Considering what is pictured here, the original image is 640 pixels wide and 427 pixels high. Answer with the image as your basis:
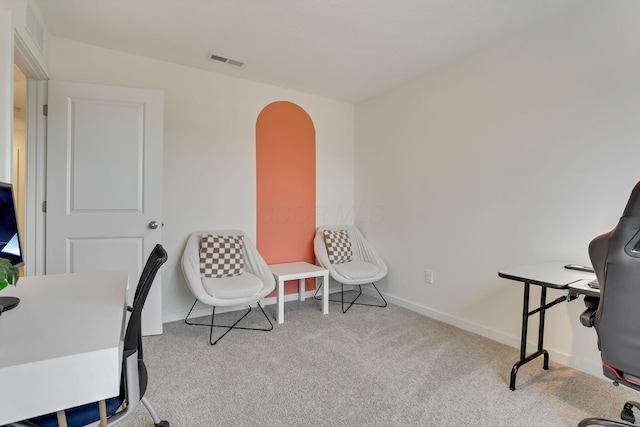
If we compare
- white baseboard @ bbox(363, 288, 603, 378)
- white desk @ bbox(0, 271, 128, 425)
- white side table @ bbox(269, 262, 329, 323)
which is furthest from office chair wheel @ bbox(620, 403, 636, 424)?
A: white desk @ bbox(0, 271, 128, 425)

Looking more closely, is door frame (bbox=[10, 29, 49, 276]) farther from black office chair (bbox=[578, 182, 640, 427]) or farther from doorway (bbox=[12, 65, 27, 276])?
black office chair (bbox=[578, 182, 640, 427])

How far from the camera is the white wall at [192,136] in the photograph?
277 cm

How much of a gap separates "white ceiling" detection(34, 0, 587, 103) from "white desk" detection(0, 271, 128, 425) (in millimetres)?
2056

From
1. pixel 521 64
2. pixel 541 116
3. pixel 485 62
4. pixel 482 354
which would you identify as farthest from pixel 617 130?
pixel 482 354

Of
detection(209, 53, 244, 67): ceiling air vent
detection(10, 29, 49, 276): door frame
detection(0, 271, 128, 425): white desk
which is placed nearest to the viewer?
detection(0, 271, 128, 425): white desk

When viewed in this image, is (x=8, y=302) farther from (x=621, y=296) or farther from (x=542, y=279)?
(x=542, y=279)

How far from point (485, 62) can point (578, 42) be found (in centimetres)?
66

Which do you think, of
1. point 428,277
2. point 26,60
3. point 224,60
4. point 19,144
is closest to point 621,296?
point 428,277

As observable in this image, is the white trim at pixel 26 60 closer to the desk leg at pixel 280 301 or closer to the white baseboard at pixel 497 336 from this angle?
the desk leg at pixel 280 301

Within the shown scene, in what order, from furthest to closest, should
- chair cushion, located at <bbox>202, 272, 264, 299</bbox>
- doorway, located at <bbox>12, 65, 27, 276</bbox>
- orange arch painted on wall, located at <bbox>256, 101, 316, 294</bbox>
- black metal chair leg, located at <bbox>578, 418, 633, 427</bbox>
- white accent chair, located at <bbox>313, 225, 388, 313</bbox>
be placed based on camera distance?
doorway, located at <bbox>12, 65, 27, 276</bbox>, orange arch painted on wall, located at <bbox>256, 101, 316, 294</bbox>, white accent chair, located at <bbox>313, 225, 388, 313</bbox>, chair cushion, located at <bbox>202, 272, 264, 299</bbox>, black metal chair leg, located at <bbox>578, 418, 633, 427</bbox>

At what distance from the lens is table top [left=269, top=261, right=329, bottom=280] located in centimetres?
309

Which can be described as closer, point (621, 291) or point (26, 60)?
point (621, 291)

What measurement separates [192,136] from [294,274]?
1680 millimetres

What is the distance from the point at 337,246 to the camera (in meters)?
3.70
